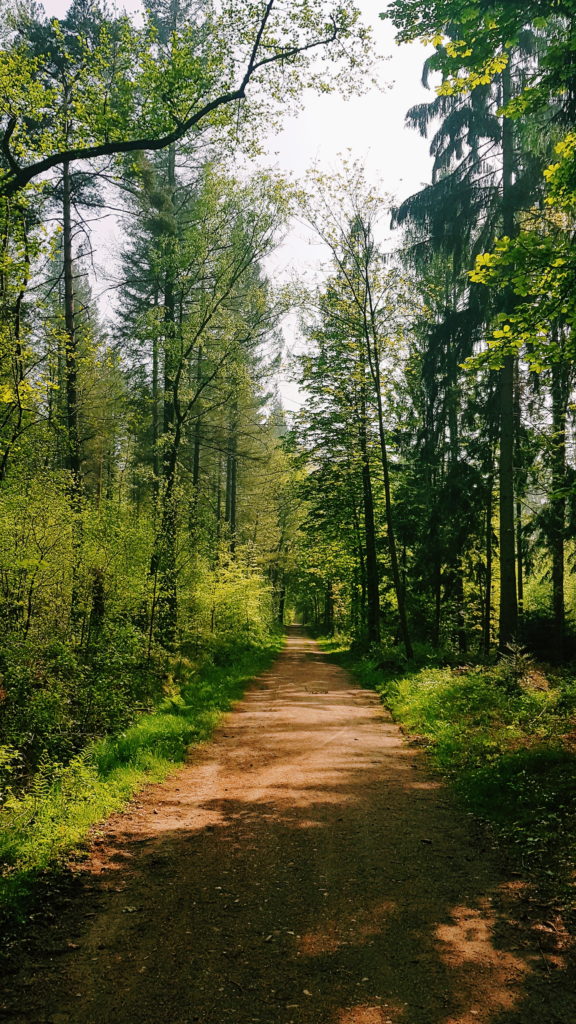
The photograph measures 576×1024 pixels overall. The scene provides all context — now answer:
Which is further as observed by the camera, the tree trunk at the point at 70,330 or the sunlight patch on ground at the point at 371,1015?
the tree trunk at the point at 70,330

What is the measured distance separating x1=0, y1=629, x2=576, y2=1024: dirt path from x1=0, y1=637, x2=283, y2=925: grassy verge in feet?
0.95

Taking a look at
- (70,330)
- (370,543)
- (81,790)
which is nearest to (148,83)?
(70,330)

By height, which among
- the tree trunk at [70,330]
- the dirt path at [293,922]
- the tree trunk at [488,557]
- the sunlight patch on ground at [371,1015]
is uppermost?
the tree trunk at [70,330]

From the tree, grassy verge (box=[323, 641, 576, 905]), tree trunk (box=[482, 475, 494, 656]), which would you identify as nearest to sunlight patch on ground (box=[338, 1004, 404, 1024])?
grassy verge (box=[323, 641, 576, 905])

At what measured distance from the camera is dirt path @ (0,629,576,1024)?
293 centimetres

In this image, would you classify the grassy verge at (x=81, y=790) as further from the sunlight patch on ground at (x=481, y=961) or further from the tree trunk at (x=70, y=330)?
the tree trunk at (x=70, y=330)

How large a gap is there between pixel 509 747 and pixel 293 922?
410 centimetres

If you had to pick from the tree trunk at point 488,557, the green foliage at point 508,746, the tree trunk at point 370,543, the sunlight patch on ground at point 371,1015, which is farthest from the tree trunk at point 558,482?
the sunlight patch on ground at point 371,1015

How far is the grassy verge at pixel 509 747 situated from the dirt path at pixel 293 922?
1.25 ft

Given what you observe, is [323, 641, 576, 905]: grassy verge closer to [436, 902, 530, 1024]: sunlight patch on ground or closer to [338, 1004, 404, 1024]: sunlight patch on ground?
[436, 902, 530, 1024]: sunlight patch on ground

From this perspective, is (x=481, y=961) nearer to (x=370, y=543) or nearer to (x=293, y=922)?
(x=293, y=922)

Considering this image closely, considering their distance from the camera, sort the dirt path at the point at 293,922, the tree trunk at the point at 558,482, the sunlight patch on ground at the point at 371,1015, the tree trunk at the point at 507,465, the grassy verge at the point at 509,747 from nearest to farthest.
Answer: the sunlight patch on ground at the point at 371,1015
the dirt path at the point at 293,922
the grassy verge at the point at 509,747
the tree trunk at the point at 558,482
the tree trunk at the point at 507,465

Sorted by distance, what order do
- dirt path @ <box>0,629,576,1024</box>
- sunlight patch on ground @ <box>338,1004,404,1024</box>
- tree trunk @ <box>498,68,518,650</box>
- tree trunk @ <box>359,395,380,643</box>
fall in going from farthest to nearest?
tree trunk @ <box>359,395,380,643</box>, tree trunk @ <box>498,68,518,650</box>, dirt path @ <box>0,629,576,1024</box>, sunlight patch on ground @ <box>338,1004,404,1024</box>

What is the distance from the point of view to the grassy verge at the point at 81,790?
13.7 ft
